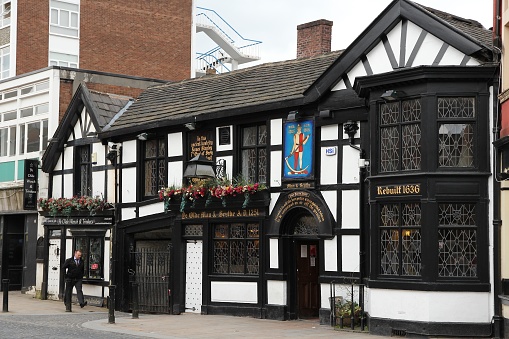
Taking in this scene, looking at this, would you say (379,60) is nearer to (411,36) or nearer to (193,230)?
(411,36)

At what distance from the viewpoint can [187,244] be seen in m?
24.3

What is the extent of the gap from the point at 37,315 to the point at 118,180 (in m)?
4.94

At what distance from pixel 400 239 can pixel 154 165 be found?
933 centimetres

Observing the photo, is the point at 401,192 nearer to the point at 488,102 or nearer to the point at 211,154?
the point at 488,102

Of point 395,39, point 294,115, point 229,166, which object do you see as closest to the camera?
point 395,39

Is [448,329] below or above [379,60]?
below

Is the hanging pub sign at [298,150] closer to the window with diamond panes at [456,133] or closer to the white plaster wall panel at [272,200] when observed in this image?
the white plaster wall panel at [272,200]

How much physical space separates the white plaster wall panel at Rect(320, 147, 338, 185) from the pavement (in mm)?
3330

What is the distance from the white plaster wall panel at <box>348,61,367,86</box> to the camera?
20.2m

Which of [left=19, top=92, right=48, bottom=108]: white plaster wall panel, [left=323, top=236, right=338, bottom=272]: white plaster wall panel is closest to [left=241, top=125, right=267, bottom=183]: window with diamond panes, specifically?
[left=323, top=236, right=338, bottom=272]: white plaster wall panel

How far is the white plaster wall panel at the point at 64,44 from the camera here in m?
45.1

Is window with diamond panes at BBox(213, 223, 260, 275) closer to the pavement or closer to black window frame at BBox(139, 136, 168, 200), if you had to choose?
the pavement

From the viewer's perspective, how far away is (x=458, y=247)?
18.0 metres

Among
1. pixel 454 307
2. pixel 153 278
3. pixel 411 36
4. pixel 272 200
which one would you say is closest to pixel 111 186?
pixel 153 278
